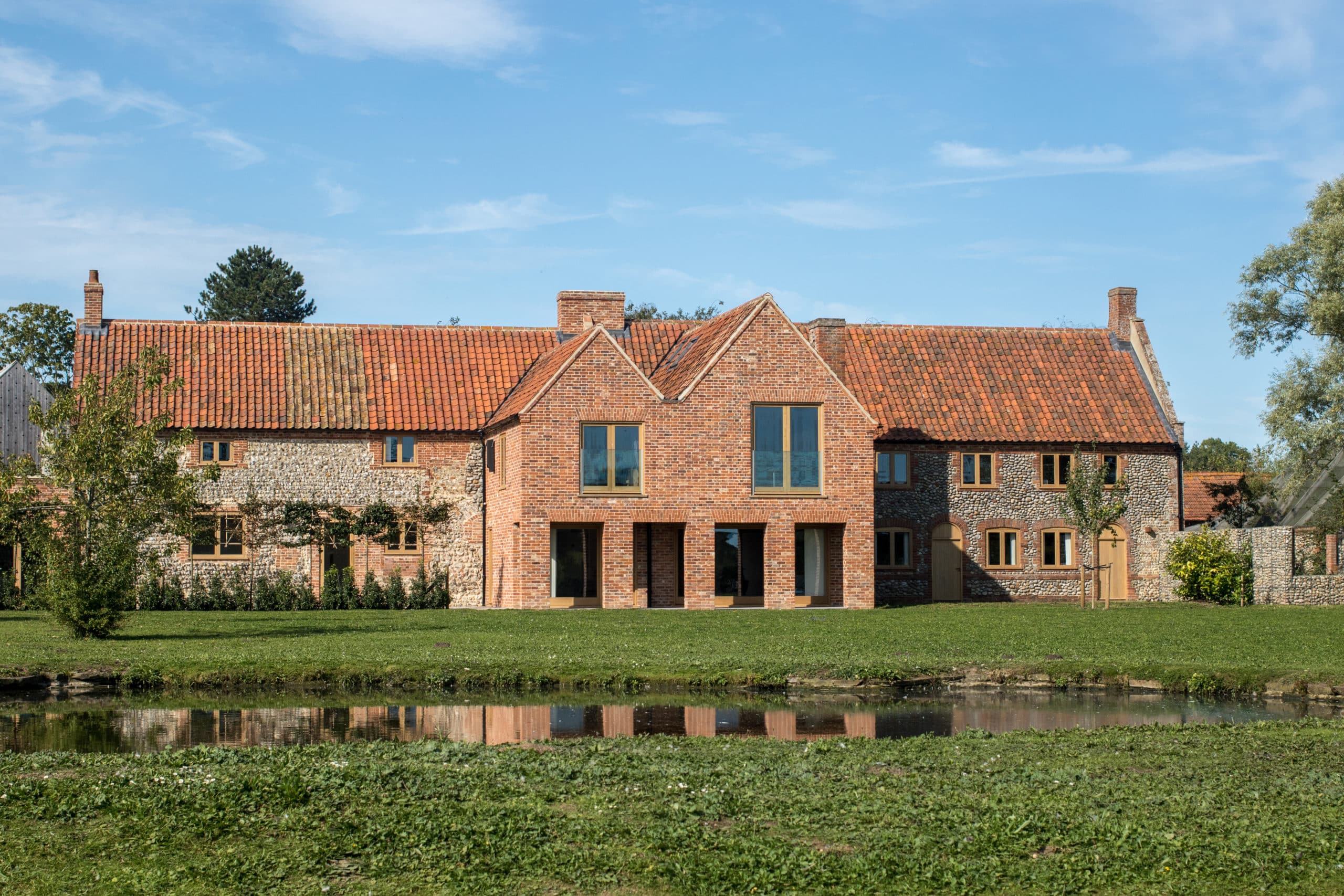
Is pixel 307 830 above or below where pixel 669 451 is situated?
below

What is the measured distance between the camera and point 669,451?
37594 mm

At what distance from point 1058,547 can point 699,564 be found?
42.6 ft

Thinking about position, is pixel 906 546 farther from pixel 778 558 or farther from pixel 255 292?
pixel 255 292

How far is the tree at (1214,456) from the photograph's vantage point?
350ft

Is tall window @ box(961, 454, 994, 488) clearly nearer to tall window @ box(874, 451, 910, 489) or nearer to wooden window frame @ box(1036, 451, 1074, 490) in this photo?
wooden window frame @ box(1036, 451, 1074, 490)

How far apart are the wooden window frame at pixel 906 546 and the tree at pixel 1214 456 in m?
66.3

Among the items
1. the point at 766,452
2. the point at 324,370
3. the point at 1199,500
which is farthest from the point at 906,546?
the point at 1199,500

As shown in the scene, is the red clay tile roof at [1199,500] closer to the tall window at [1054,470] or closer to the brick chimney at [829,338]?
the tall window at [1054,470]

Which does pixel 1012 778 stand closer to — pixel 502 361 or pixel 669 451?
pixel 669 451

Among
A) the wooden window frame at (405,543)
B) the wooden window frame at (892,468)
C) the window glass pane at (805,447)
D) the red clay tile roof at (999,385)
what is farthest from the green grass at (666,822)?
the red clay tile roof at (999,385)

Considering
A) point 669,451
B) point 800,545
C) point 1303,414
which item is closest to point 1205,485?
point 1303,414

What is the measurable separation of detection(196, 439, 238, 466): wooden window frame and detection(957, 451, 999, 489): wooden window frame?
2137 cm

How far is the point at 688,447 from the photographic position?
37688 mm

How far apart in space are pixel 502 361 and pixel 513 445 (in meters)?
6.93
